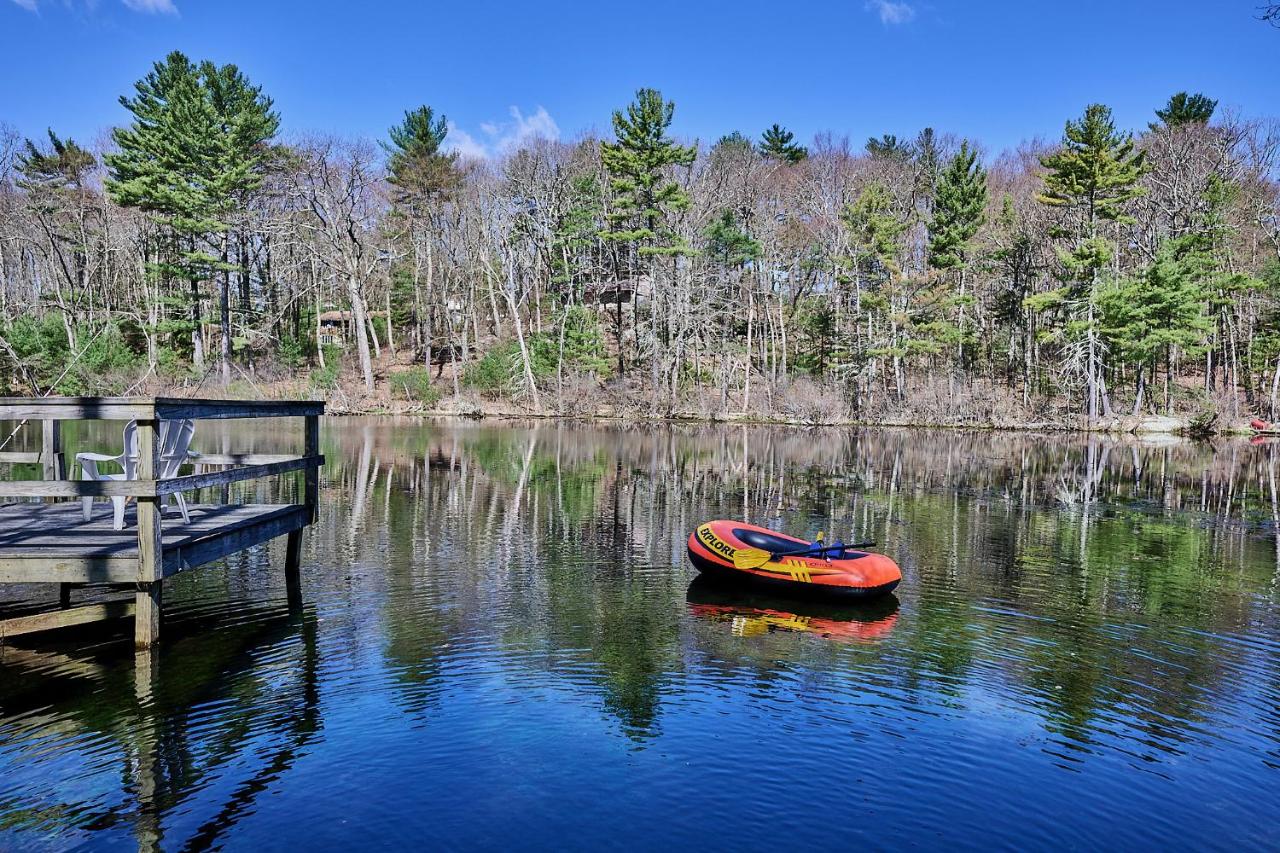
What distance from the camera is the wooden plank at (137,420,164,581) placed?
852cm

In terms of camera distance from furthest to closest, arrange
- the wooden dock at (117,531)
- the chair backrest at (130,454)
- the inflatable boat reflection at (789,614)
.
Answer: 1. the inflatable boat reflection at (789,614)
2. the chair backrest at (130,454)
3. the wooden dock at (117,531)

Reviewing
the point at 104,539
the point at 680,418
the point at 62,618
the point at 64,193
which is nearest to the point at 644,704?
the point at 62,618

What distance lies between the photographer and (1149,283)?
43.2 meters

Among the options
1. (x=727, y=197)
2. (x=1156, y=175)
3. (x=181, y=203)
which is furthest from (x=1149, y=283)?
(x=181, y=203)

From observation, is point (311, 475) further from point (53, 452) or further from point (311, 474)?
point (53, 452)

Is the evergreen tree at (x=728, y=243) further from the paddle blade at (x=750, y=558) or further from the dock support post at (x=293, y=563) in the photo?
the dock support post at (x=293, y=563)

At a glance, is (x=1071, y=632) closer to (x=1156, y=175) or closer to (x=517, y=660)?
(x=517, y=660)

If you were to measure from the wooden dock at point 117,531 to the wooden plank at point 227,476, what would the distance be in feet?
0.05

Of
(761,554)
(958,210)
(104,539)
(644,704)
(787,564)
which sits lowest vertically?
(644,704)

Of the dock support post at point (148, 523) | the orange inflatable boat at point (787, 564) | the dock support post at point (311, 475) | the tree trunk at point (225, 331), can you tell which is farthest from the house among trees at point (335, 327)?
the dock support post at point (148, 523)

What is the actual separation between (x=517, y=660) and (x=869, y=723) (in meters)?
3.68

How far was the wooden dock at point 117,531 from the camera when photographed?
8.41 metres

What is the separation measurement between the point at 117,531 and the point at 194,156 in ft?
140

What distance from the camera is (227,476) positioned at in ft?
32.1
